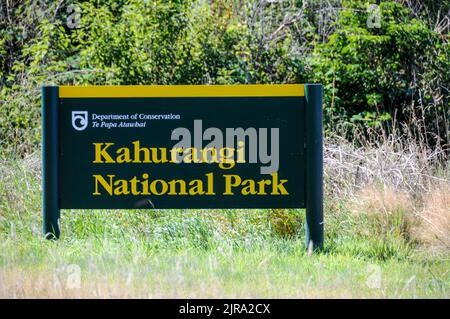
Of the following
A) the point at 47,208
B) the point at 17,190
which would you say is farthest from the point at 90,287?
the point at 17,190

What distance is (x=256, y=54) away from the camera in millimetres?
11812

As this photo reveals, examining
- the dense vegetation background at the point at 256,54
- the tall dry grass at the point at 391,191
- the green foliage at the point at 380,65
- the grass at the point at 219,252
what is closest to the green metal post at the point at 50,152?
the grass at the point at 219,252

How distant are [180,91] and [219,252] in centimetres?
143

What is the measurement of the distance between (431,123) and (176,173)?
685cm

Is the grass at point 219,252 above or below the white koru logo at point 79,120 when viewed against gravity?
below

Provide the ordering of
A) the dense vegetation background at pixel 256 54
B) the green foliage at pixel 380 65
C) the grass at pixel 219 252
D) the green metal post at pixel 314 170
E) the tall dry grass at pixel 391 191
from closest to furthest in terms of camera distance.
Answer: the grass at pixel 219 252
the green metal post at pixel 314 170
the tall dry grass at pixel 391 191
the dense vegetation background at pixel 256 54
the green foliage at pixel 380 65

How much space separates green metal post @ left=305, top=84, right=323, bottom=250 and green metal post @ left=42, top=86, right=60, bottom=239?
2136mm

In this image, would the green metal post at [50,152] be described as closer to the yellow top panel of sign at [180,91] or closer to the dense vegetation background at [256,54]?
the yellow top panel of sign at [180,91]

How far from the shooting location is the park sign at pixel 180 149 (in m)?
6.40

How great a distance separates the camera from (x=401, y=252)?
6.25 m

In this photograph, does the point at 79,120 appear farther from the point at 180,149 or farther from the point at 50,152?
the point at 180,149

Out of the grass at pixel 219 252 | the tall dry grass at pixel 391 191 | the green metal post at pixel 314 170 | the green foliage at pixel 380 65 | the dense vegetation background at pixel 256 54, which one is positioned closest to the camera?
the grass at pixel 219 252

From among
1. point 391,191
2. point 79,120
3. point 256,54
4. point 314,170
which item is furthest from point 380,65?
point 79,120

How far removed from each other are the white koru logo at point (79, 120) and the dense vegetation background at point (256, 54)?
13.1 ft
